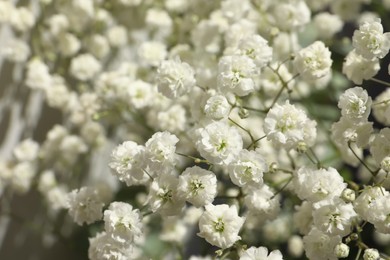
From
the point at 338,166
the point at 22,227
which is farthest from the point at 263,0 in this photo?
the point at 22,227

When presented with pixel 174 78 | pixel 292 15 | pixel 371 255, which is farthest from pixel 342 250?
pixel 292 15

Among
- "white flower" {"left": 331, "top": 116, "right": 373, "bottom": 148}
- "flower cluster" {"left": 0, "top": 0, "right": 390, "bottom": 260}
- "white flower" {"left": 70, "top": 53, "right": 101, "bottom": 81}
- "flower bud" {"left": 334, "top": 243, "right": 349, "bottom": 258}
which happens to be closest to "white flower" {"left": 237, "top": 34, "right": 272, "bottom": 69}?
"flower cluster" {"left": 0, "top": 0, "right": 390, "bottom": 260}

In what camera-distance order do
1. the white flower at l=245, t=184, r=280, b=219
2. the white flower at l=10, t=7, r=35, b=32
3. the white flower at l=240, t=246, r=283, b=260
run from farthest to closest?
the white flower at l=10, t=7, r=35, b=32, the white flower at l=245, t=184, r=280, b=219, the white flower at l=240, t=246, r=283, b=260

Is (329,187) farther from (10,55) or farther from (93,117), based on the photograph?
(10,55)

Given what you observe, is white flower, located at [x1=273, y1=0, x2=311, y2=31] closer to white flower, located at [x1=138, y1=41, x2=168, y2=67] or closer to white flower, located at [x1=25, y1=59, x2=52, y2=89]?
white flower, located at [x1=138, y1=41, x2=168, y2=67]

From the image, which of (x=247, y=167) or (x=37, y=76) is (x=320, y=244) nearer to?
(x=247, y=167)

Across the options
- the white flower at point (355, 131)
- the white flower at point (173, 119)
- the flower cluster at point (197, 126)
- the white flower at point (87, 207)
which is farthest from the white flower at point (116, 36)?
the white flower at point (355, 131)
